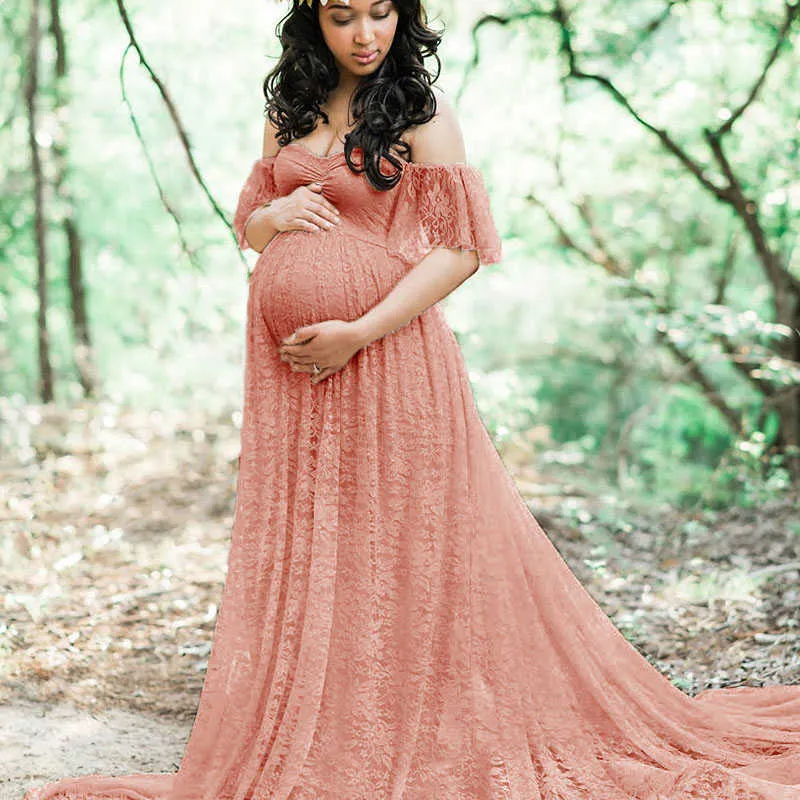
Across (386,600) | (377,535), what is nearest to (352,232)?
(377,535)

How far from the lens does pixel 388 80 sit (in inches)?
94.6

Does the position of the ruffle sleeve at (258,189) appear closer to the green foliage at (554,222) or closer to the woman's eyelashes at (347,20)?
the woman's eyelashes at (347,20)

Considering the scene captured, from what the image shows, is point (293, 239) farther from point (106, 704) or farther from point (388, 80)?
point (106, 704)

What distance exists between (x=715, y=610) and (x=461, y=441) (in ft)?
6.52

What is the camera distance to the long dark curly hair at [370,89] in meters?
2.36

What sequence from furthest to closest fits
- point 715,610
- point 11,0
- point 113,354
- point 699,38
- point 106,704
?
point 113,354
point 11,0
point 699,38
point 715,610
point 106,704

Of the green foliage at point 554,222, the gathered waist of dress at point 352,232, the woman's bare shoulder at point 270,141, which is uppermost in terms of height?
the green foliage at point 554,222

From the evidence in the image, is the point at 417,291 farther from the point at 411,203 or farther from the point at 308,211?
the point at 308,211

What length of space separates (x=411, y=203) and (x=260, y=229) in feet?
1.31

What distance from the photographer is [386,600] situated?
2428mm

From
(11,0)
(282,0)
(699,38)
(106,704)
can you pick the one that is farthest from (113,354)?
(282,0)

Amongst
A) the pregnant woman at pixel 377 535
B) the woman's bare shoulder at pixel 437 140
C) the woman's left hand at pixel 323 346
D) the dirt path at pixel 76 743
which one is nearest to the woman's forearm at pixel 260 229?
the pregnant woman at pixel 377 535

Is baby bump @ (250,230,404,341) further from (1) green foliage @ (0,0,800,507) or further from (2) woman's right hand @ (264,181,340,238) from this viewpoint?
(1) green foliage @ (0,0,800,507)

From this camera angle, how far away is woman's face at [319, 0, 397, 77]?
2316 millimetres
